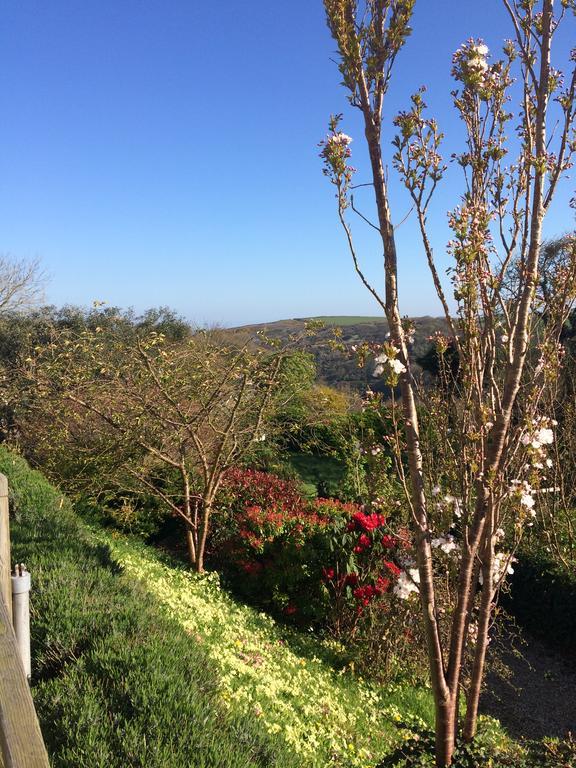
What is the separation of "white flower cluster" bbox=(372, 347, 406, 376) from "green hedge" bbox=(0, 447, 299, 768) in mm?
1514

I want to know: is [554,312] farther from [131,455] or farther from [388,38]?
[131,455]

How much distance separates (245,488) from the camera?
317 inches

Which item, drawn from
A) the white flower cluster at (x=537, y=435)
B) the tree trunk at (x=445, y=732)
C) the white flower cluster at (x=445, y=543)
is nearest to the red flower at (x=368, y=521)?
the white flower cluster at (x=445, y=543)

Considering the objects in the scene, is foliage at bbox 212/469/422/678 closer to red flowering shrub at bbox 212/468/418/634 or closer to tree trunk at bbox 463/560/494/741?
red flowering shrub at bbox 212/468/418/634

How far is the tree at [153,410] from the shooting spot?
6.68 meters

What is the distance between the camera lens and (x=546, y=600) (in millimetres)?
7234

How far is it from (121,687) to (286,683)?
1.87 meters

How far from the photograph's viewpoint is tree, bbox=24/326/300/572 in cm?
668

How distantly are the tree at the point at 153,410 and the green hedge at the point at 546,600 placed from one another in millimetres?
3850

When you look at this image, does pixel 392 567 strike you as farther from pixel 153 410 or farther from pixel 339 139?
pixel 339 139

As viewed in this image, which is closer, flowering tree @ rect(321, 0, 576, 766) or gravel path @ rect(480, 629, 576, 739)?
flowering tree @ rect(321, 0, 576, 766)

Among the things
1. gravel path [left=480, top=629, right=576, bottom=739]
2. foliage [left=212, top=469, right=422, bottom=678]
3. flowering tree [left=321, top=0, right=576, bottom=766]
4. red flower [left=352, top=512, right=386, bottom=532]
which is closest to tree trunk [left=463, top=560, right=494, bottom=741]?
flowering tree [left=321, top=0, right=576, bottom=766]

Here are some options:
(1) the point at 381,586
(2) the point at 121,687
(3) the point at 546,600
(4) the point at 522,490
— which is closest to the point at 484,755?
(4) the point at 522,490

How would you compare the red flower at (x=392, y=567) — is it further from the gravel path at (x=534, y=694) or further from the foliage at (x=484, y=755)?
the foliage at (x=484, y=755)
